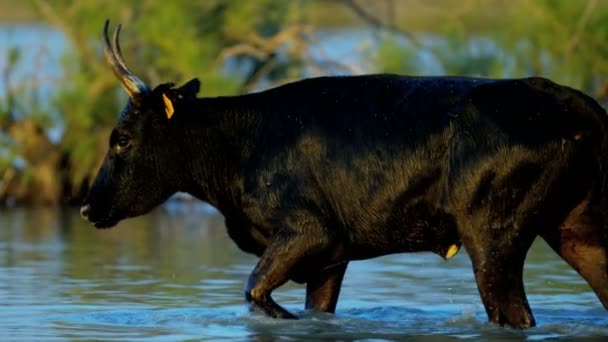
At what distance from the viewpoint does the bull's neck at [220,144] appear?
11.5 metres

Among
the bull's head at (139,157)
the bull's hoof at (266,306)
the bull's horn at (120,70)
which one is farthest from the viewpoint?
the bull's head at (139,157)

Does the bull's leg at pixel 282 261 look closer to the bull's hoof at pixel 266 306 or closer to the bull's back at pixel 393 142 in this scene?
the bull's hoof at pixel 266 306

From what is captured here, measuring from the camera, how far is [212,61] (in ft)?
69.1

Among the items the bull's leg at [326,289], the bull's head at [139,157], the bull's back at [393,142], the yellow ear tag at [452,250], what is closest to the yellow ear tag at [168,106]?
the bull's head at [139,157]

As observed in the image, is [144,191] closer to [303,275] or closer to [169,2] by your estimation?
[303,275]

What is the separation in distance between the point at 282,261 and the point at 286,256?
4cm

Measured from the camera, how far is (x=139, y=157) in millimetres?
11641

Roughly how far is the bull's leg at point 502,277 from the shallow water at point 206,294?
0.35 feet

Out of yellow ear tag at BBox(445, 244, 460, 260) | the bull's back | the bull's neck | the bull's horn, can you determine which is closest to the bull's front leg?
the bull's back

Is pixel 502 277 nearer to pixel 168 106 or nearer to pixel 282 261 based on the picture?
pixel 282 261

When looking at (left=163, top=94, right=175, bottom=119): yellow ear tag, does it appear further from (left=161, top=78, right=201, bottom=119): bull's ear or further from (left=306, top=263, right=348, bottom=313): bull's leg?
(left=306, top=263, right=348, bottom=313): bull's leg

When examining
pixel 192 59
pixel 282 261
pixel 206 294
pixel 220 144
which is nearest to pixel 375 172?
pixel 282 261

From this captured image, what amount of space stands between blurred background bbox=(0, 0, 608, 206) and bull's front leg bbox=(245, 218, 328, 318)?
9.16 metres

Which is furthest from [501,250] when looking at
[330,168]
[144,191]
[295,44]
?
[295,44]
